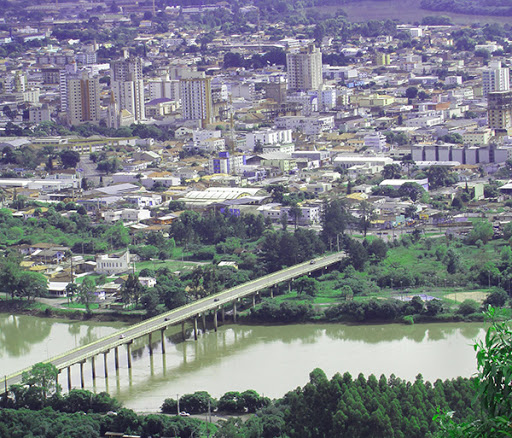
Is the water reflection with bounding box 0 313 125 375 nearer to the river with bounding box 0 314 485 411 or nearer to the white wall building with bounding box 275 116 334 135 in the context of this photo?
the river with bounding box 0 314 485 411

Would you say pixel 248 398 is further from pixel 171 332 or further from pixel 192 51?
pixel 192 51

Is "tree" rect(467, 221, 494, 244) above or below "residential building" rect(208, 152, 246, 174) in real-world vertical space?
below

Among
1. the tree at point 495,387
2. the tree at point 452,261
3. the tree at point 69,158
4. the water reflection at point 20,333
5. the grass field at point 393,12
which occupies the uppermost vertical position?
the grass field at point 393,12

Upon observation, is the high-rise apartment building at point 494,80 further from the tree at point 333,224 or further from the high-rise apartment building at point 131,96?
the tree at point 333,224

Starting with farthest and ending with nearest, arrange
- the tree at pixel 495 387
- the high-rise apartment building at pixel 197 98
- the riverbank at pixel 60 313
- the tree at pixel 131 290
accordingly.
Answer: the high-rise apartment building at pixel 197 98 → the tree at pixel 131 290 → the riverbank at pixel 60 313 → the tree at pixel 495 387

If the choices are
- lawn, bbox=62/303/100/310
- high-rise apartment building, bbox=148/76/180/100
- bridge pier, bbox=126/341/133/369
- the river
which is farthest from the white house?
high-rise apartment building, bbox=148/76/180/100

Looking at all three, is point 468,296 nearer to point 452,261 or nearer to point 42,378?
point 452,261

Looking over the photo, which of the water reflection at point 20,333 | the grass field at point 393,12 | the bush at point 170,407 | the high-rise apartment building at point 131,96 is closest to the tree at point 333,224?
the water reflection at point 20,333
